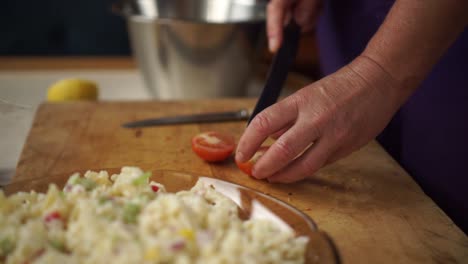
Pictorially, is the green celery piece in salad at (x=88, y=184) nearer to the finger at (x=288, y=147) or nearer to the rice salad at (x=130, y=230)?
A: the rice salad at (x=130, y=230)

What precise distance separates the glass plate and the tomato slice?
0.90 feet

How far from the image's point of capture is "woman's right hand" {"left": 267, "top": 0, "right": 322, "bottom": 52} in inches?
59.5

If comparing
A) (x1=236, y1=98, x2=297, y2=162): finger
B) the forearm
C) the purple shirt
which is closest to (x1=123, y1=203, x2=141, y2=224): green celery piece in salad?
(x1=236, y1=98, x2=297, y2=162): finger

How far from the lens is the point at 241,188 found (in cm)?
88

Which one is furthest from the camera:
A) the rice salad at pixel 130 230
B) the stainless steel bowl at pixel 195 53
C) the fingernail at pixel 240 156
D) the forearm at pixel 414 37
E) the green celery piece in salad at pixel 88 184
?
the stainless steel bowl at pixel 195 53

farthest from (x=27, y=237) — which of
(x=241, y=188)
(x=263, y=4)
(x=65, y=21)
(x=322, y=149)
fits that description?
(x=65, y=21)

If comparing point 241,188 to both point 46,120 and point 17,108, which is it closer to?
point 17,108

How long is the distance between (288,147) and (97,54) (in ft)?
7.02

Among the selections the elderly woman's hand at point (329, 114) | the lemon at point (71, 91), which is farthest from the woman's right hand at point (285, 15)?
the lemon at point (71, 91)

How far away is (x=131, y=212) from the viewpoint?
28.3 inches

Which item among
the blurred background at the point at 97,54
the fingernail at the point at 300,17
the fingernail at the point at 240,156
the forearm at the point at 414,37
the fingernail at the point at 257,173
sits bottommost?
the blurred background at the point at 97,54

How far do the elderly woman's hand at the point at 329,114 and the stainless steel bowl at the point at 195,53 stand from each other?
0.83 m

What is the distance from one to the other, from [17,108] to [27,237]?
652mm

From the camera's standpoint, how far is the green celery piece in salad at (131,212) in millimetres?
714
